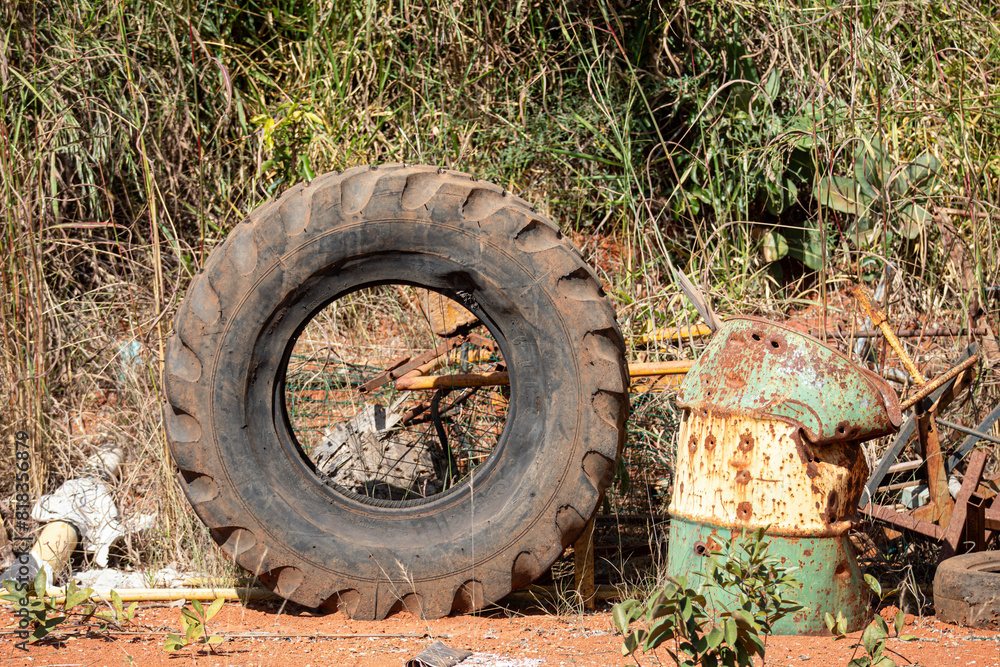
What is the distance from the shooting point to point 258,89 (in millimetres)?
5656

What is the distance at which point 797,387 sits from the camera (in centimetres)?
263

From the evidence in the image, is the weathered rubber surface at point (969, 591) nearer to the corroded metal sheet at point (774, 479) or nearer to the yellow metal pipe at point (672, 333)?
the corroded metal sheet at point (774, 479)

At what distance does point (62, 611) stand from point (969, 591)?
3096 millimetres

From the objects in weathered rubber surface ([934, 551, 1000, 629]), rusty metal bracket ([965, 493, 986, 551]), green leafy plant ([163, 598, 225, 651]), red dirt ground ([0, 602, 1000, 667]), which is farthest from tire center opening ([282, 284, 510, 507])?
rusty metal bracket ([965, 493, 986, 551])

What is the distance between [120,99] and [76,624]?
3.31 metres

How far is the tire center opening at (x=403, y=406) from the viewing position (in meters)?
3.52

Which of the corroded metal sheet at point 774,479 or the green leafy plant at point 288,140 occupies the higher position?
the green leafy plant at point 288,140

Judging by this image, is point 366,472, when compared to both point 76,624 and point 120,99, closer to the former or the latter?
point 76,624

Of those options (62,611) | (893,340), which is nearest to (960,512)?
(893,340)

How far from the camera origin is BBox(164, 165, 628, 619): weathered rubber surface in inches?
114

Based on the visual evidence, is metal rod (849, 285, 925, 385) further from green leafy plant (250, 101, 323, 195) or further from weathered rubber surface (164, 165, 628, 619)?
green leafy plant (250, 101, 323, 195)

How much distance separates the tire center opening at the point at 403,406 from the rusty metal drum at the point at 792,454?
846mm

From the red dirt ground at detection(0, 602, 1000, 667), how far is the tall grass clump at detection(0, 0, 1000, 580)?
6.42 ft

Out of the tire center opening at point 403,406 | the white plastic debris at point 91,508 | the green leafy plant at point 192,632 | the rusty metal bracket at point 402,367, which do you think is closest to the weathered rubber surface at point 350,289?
the tire center opening at point 403,406
